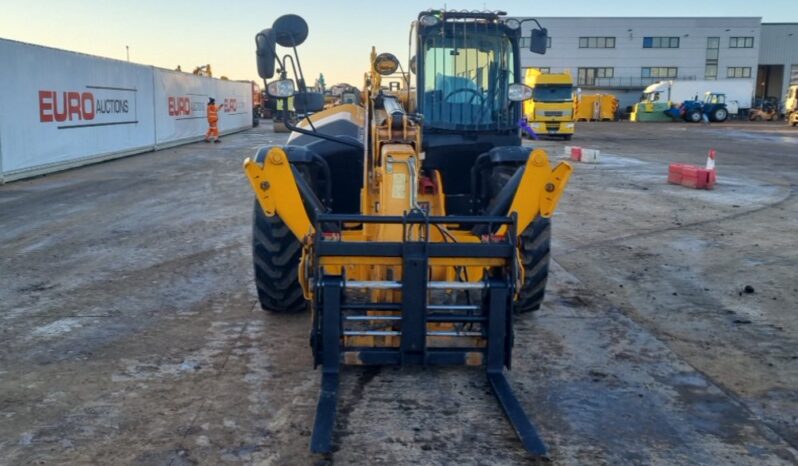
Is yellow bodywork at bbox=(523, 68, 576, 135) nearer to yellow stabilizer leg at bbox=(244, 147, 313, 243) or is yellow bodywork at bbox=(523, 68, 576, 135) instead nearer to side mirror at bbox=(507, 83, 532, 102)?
side mirror at bbox=(507, 83, 532, 102)

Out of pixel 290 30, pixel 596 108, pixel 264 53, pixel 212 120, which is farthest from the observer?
pixel 596 108

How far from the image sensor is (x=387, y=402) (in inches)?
173

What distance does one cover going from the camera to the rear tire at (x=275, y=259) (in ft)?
18.5

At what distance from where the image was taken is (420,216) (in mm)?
4414

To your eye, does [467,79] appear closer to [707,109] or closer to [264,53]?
[264,53]

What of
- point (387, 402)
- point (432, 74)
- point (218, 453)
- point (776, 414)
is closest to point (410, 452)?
point (387, 402)

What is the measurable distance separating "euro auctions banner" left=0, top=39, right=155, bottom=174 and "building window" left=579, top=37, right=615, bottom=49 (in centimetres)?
5328

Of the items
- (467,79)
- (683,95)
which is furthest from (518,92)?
(683,95)

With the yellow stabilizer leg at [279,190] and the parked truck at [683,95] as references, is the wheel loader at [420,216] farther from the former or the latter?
the parked truck at [683,95]

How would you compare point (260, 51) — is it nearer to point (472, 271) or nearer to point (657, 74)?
point (472, 271)

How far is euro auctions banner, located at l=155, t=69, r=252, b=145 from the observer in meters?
24.1

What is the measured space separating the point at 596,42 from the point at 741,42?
13992mm

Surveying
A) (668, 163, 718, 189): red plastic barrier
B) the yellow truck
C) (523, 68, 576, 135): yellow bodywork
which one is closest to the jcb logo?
(523, 68, 576, 135): yellow bodywork

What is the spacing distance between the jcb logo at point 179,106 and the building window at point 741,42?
58.2 metres
